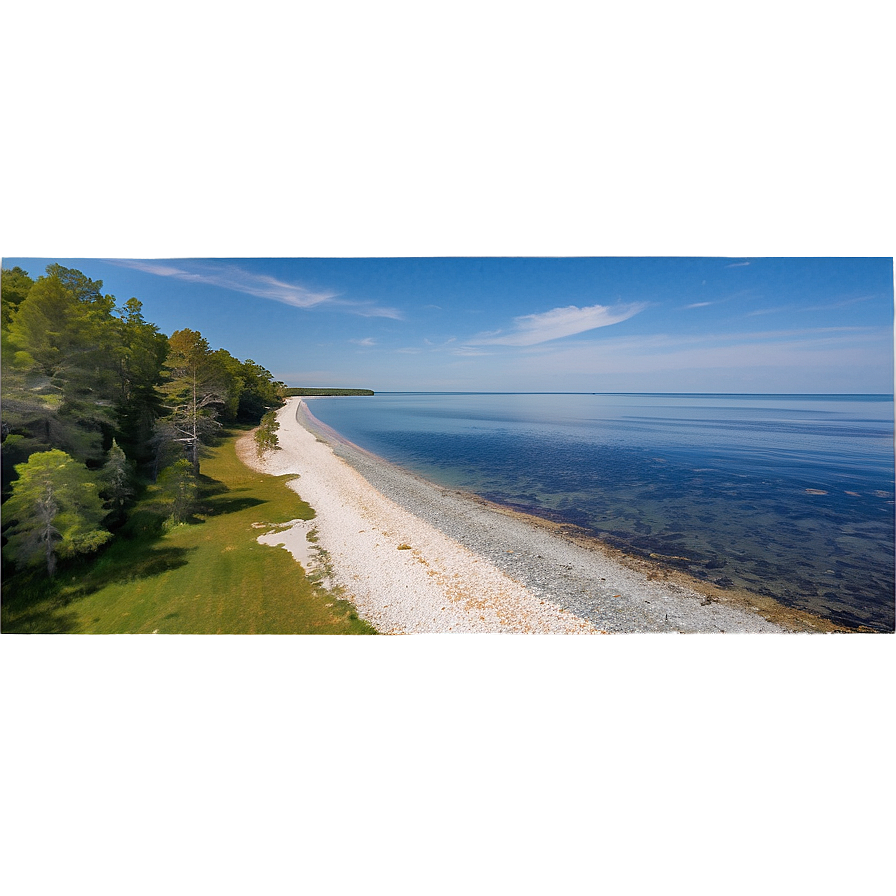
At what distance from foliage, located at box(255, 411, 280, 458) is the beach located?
94 millimetres

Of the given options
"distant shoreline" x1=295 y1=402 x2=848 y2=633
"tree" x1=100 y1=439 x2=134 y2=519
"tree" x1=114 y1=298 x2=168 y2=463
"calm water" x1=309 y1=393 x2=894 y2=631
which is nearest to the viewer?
"distant shoreline" x1=295 y1=402 x2=848 y2=633

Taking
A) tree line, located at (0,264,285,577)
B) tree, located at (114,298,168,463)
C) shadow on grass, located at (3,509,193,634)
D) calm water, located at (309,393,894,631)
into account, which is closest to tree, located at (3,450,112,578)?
tree line, located at (0,264,285,577)

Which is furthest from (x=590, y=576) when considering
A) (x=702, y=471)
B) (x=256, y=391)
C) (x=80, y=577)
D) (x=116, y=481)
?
(x=80, y=577)

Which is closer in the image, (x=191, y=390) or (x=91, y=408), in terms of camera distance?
(x=91, y=408)

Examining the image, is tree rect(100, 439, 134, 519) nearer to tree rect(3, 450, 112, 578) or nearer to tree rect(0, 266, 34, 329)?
tree rect(3, 450, 112, 578)

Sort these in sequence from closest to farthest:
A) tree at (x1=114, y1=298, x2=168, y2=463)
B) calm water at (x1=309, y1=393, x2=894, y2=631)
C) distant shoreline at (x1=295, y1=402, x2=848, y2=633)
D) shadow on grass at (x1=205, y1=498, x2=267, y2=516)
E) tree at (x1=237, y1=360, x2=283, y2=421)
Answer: distant shoreline at (x1=295, y1=402, x2=848, y2=633), tree at (x1=114, y1=298, x2=168, y2=463), shadow on grass at (x1=205, y1=498, x2=267, y2=516), tree at (x1=237, y1=360, x2=283, y2=421), calm water at (x1=309, y1=393, x2=894, y2=631)

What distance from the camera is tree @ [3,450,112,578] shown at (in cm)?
416

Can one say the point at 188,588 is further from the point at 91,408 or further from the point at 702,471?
the point at 702,471

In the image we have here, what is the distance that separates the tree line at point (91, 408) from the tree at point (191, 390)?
1 cm

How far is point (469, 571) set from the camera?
4.97 metres

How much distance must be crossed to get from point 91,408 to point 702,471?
864 centimetres

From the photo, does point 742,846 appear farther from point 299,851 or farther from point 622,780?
point 299,851

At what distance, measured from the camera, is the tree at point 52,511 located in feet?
13.7
